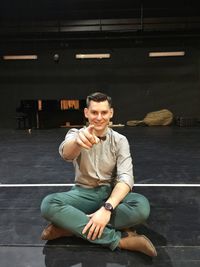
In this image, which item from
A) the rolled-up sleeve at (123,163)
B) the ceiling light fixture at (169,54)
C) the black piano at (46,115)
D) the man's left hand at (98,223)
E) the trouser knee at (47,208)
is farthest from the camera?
the ceiling light fixture at (169,54)

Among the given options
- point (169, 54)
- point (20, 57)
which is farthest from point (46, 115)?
point (169, 54)

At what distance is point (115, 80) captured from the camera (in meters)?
10.9

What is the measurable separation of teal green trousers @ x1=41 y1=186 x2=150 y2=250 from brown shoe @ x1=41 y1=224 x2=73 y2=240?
89 mm

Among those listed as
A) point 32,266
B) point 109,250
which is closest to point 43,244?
point 32,266

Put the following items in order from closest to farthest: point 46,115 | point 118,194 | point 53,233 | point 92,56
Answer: point 118,194 → point 53,233 → point 46,115 → point 92,56

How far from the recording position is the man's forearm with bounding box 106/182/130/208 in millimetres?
1891

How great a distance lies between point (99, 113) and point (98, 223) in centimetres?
64

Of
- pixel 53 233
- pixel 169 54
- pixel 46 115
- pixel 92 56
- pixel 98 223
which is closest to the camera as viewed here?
pixel 98 223

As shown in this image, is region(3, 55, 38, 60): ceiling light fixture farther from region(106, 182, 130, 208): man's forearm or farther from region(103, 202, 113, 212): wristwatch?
region(103, 202, 113, 212): wristwatch

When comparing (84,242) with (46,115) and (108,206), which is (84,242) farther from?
(46,115)

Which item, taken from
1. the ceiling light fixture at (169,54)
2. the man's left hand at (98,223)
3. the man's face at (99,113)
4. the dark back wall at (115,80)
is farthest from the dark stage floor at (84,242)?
the ceiling light fixture at (169,54)

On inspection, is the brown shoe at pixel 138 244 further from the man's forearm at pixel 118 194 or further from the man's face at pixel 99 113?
the man's face at pixel 99 113

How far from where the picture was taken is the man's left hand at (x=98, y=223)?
5.90ft

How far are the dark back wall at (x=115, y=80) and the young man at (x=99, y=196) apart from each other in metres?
8.86
